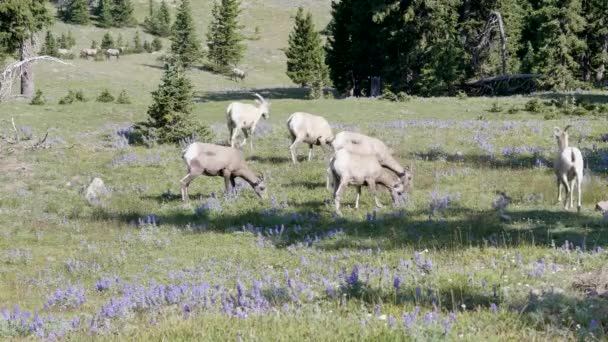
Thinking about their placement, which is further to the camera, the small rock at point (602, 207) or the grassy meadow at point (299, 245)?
the small rock at point (602, 207)

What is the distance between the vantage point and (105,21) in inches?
4070

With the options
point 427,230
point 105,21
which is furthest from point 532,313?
point 105,21

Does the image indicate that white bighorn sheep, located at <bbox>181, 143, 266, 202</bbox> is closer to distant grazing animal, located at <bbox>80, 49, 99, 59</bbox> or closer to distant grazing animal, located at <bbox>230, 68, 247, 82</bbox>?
distant grazing animal, located at <bbox>230, 68, 247, 82</bbox>

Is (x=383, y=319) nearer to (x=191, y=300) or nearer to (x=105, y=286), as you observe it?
(x=191, y=300)

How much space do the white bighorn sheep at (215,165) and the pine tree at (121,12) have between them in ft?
319

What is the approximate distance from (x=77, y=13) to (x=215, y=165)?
96.3 meters

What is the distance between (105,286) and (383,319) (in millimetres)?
6342

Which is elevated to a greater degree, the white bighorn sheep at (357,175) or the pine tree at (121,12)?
the pine tree at (121,12)

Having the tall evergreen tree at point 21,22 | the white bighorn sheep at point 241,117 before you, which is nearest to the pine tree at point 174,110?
the white bighorn sheep at point 241,117

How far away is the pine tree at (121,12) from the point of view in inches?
4156

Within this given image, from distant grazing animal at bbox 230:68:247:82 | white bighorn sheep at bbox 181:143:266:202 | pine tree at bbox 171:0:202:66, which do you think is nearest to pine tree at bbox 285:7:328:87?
distant grazing animal at bbox 230:68:247:82

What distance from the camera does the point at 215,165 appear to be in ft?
54.3

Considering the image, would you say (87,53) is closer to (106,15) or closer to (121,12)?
(106,15)

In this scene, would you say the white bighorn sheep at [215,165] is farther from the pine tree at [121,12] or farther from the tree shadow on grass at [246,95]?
the pine tree at [121,12]
